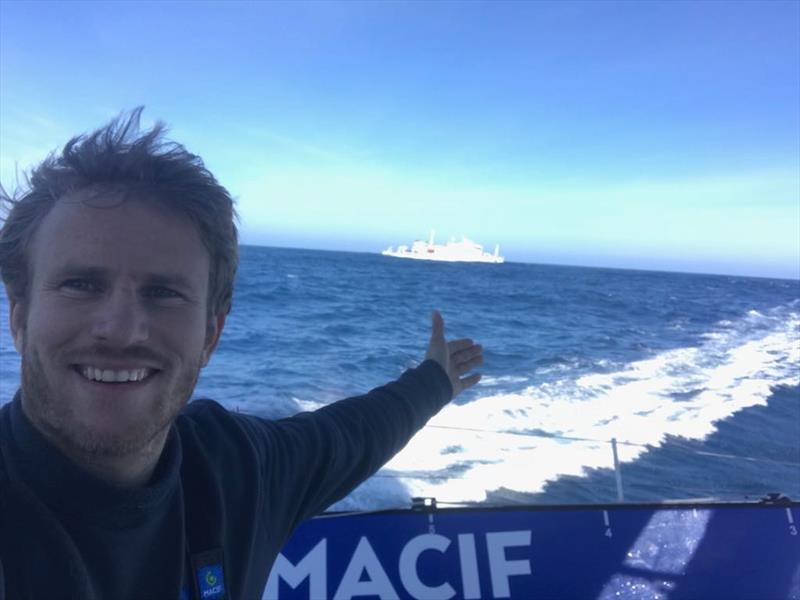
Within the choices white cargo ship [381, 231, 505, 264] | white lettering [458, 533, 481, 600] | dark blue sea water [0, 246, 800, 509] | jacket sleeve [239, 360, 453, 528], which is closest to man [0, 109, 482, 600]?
jacket sleeve [239, 360, 453, 528]

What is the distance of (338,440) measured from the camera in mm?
1670

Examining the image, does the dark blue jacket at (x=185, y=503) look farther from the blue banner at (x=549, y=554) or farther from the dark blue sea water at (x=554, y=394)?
the blue banner at (x=549, y=554)

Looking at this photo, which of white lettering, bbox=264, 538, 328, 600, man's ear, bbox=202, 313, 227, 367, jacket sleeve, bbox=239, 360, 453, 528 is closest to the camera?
man's ear, bbox=202, 313, 227, 367

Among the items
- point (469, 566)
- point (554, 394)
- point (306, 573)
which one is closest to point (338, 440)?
point (306, 573)

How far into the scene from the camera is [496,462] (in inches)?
250

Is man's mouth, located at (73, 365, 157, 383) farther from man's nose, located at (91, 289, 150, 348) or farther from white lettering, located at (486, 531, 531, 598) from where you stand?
white lettering, located at (486, 531, 531, 598)

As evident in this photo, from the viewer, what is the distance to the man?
1.00m

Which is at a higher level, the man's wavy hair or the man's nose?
the man's wavy hair

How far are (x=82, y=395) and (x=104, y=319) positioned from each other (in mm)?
147

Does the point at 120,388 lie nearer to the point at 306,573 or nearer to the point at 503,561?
the point at 306,573

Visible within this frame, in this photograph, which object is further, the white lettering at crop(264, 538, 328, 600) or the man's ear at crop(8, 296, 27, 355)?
the white lettering at crop(264, 538, 328, 600)

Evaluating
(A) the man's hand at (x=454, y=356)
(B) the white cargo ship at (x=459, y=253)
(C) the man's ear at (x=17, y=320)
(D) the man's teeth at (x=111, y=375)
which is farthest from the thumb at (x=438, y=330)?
(B) the white cargo ship at (x=459, y=253)

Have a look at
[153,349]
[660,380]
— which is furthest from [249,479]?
[660,380]

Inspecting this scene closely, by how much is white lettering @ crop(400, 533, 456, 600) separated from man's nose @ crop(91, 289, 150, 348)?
69.9 inches
